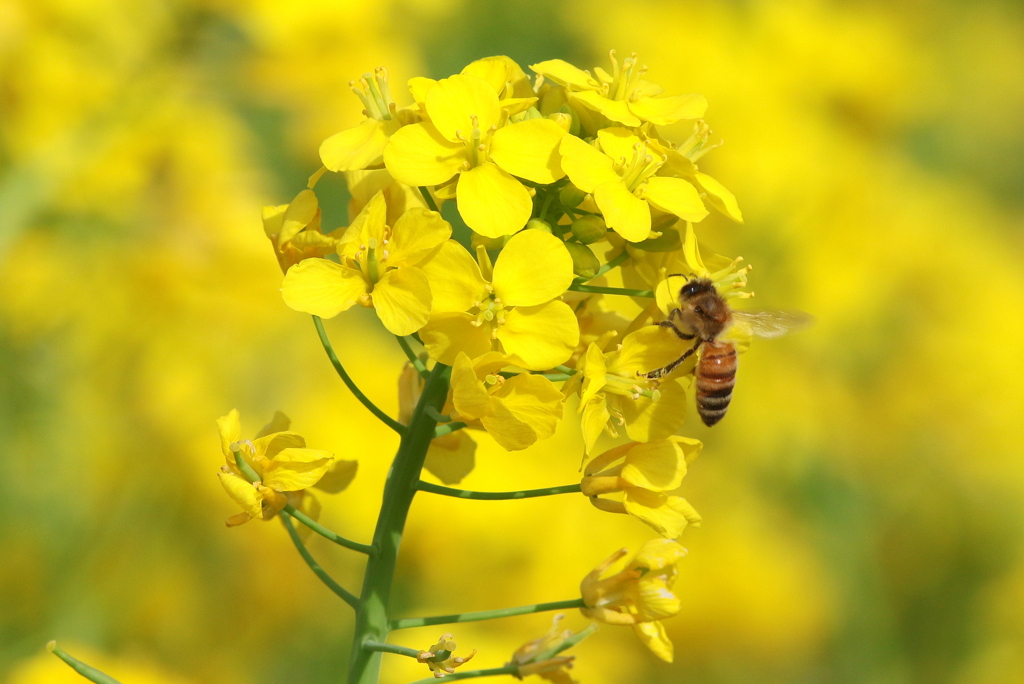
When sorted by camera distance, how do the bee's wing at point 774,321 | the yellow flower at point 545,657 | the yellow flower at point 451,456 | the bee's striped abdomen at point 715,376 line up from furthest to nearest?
1. the bee's wing at point 774,321
2. the bee's striped abdomen at point 715,376
3. the yellow flower at point 451,456
4. the yellow flower at point 545,657

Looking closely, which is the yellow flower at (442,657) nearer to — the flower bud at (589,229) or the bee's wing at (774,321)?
the flower bud at (589,229)

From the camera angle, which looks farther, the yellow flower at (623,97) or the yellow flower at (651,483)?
the yellow flower at (623,97)

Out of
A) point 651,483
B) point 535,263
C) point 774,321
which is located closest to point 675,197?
point 535,263

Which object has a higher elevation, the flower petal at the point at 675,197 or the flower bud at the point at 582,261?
the flower petal at the point at 675,197

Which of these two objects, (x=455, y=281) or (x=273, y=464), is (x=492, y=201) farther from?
(x=273, y=464)

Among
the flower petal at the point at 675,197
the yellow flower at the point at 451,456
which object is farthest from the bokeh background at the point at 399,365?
the flower petal at the point at 675,197

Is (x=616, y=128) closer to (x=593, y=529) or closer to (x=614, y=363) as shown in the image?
(x=614, y=363)

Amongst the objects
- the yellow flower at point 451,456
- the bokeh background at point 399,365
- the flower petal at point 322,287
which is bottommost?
the bokeh background at point 399,365

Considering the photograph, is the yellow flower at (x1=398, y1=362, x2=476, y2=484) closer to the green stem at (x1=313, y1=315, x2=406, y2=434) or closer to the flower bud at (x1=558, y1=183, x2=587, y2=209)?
the green stem at (x1=313, y1=315, x2=406, y2=434)
